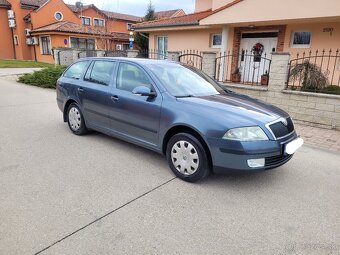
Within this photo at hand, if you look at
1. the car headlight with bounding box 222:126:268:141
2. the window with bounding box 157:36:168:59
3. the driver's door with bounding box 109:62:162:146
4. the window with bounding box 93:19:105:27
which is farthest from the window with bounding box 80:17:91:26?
the car headlight with bounding box 222:126:268:141

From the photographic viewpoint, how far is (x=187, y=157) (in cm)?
376

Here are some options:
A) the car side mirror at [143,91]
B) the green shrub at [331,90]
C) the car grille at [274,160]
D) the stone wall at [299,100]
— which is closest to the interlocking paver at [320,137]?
the stone wall at [299,100]

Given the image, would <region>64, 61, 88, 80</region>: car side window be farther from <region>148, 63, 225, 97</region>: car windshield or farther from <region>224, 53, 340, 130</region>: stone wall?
<region>224, 53, 340, 130</region>: stone wall

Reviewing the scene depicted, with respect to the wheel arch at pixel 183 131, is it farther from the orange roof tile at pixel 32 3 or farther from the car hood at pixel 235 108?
the orange roof tile at pixel 32 3

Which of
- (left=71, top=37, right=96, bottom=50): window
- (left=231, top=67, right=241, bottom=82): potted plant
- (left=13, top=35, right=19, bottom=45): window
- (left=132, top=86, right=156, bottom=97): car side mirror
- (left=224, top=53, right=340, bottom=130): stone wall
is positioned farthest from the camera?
(left=13, top=35, right=19, bottom=45): window

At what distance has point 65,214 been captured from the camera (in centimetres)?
299

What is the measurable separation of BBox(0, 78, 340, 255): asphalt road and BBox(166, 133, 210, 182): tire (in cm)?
14

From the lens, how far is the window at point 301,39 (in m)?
11.7

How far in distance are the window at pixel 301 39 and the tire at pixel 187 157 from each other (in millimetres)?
10300

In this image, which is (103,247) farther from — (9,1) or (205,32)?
(9,1)

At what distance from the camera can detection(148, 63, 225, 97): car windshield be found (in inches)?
165

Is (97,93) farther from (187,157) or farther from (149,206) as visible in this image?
(149,206)

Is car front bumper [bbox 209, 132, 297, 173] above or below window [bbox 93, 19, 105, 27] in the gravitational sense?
below

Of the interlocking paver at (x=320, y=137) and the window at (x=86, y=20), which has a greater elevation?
the window at (x=86, y=20)
